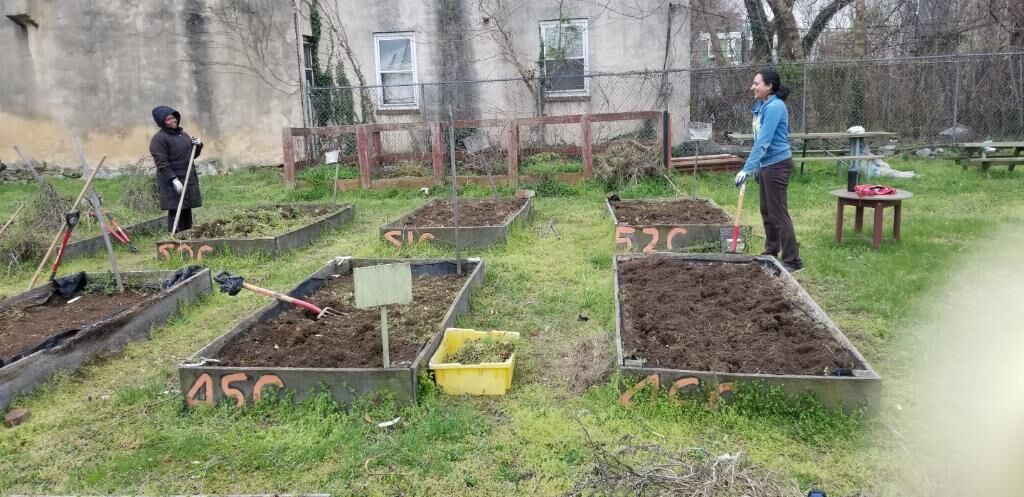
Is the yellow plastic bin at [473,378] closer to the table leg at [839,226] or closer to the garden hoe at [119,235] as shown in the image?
the table leg at [839,226]

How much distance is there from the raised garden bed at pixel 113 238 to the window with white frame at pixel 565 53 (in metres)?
8.43

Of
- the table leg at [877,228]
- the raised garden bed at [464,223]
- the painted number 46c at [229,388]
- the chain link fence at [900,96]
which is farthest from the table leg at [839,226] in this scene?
the chain link fence at [900,96]

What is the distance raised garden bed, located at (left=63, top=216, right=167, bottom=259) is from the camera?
805cm

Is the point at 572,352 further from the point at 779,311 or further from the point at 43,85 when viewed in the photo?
the point at 43,85

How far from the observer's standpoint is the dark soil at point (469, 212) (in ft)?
27.8

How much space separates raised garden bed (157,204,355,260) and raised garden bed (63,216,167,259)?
1.25 m

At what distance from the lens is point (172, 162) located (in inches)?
318

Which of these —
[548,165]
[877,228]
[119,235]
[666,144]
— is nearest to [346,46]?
[548,165]

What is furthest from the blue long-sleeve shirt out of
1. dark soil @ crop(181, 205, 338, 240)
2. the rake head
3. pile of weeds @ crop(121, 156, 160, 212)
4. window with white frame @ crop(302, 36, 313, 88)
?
window with white frame @ crop(302, 36, 313, 88)

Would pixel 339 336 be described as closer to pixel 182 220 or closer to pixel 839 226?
pixel 182 220

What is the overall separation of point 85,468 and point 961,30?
19141 mm

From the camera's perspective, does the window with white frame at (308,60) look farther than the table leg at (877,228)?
Yes

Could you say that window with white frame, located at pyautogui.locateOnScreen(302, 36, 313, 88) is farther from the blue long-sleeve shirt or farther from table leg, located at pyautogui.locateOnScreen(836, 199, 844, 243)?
table leg, located at pyautogui.locateOnScreen(836, 199, 844, 243)

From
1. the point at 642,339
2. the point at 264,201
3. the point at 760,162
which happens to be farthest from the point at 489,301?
the point at 264,201
